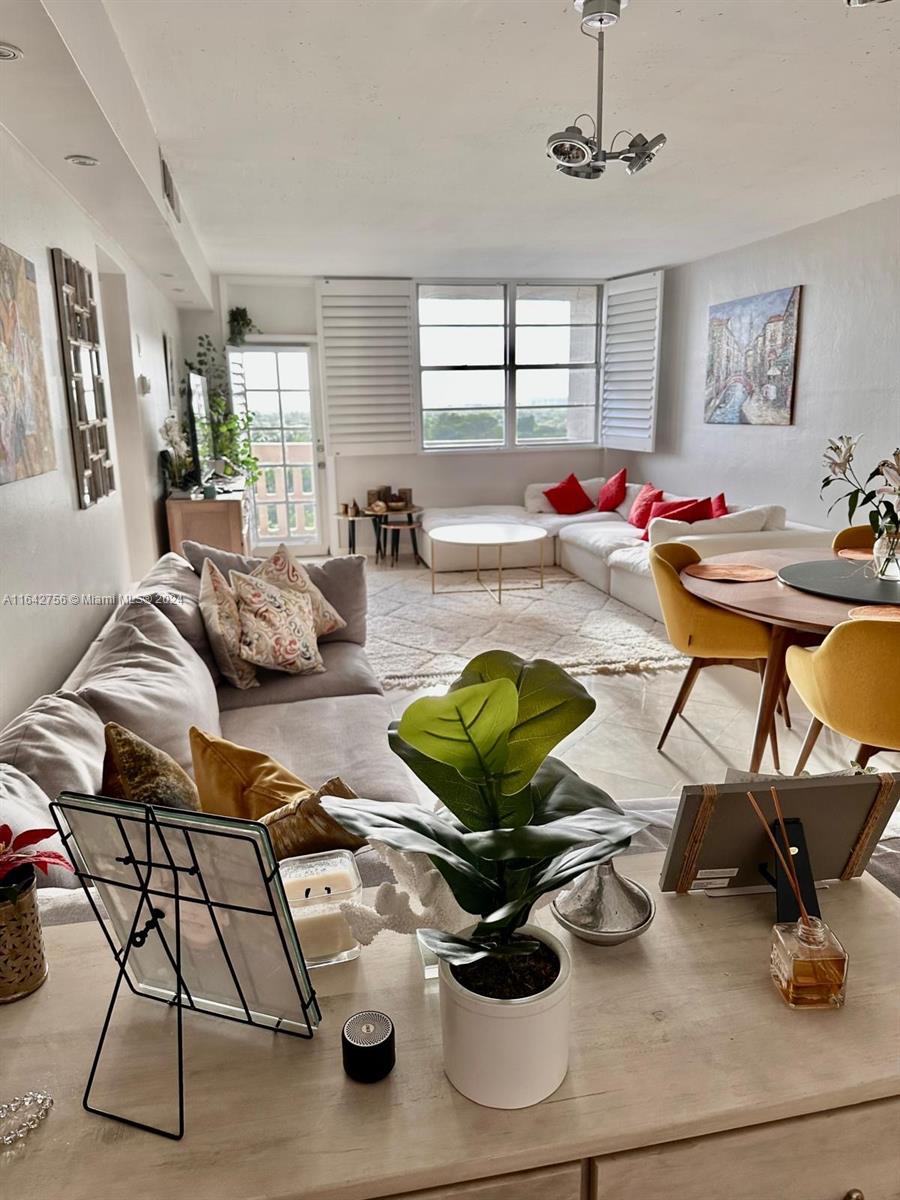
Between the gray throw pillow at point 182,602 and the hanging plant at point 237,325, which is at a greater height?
the hanging plant at point 237,325

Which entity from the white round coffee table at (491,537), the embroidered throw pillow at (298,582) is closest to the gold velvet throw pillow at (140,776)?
the embroidered throw pillow at (298,582)

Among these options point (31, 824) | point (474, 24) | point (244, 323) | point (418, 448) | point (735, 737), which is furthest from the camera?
point (418, 448)

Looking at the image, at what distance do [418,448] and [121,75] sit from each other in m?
5.14

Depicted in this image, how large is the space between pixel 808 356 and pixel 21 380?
453 centimetres

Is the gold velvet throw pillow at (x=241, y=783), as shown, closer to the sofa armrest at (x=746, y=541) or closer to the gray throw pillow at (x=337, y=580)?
the gray throw pillow at (x=337, y=580)

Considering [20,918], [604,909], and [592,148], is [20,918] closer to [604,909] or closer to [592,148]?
[604,909]

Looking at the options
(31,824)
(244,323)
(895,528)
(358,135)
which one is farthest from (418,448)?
(31,824)

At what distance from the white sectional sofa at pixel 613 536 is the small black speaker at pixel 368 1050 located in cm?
417

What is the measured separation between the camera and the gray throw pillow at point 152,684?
189 centimetres

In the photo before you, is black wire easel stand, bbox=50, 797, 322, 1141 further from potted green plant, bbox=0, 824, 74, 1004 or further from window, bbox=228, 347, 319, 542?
window, bbox=228, 347, 319, 542

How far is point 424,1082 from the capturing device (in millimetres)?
848

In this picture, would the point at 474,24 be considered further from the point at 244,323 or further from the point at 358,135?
the point at 244,323

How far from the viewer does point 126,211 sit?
3217mm

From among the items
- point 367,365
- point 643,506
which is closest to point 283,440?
point 367,365
